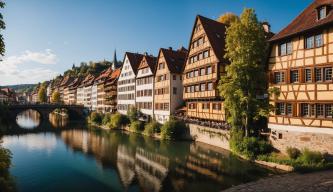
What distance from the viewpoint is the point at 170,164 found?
27.1 m

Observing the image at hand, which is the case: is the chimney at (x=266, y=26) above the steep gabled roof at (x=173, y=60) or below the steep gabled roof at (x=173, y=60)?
above

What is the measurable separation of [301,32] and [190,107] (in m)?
21.5

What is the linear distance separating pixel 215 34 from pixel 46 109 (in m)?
58.9

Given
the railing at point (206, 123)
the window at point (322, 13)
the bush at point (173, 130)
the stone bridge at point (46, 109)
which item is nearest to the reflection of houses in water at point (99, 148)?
the bush at point (173, 130)

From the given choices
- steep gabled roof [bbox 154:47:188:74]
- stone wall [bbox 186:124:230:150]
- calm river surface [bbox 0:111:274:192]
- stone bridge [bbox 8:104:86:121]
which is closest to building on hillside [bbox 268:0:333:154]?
calm river surface [bbox 0:111:274:192]

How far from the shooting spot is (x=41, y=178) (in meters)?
23.9

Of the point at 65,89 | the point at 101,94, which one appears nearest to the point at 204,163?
the point at 101,94

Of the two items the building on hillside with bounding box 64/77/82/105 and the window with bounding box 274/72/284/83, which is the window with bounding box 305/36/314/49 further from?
the building on hillside with bounding box 64/77/82/105

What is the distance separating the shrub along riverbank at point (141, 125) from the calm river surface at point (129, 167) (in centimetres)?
234

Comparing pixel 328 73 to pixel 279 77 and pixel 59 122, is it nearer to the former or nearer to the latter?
pixel 279 77

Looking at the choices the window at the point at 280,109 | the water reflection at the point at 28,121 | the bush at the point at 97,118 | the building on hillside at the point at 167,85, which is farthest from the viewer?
the water reflection at the point at 28,121

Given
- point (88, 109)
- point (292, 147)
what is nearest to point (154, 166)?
point (292, 147)

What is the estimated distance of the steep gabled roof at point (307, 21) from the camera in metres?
21.6

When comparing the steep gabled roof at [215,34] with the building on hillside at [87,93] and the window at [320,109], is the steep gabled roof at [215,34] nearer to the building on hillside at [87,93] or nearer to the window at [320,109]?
the window at [320,109]
